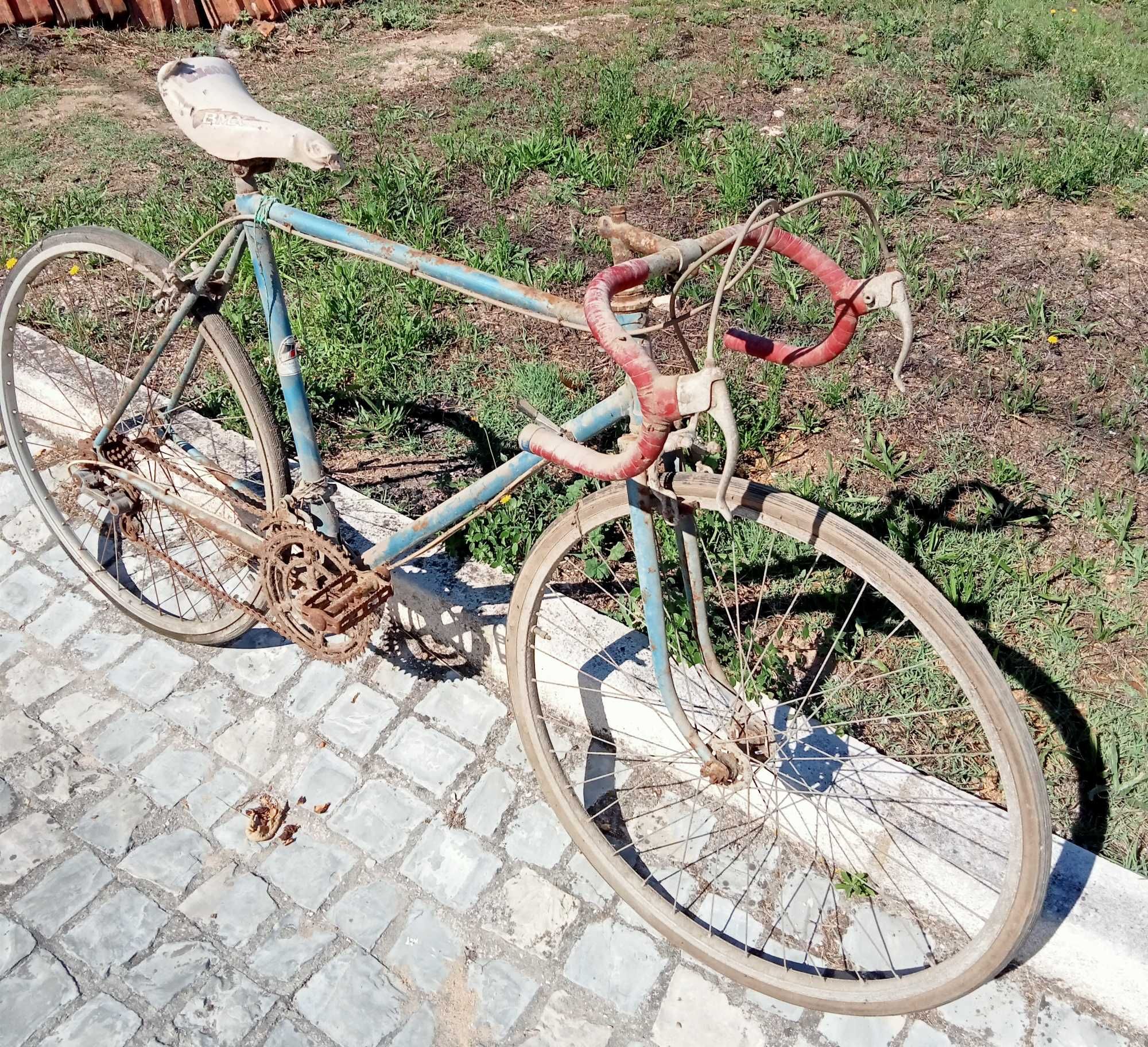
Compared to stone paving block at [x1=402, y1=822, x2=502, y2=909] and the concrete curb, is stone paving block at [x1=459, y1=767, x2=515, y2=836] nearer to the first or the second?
stone paving block at [x1=402, y1=822, x2=502, y2=909]

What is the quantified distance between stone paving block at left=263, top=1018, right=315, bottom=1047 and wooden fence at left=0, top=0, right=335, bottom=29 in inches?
284

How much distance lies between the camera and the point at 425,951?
2588 mm

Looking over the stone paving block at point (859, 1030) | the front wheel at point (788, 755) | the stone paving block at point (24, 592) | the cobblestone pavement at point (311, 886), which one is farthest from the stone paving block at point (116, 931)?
the stone paving block at point (859, 1030)

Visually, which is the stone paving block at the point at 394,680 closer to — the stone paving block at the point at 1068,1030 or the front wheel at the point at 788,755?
the front wheel at the point at 788,755

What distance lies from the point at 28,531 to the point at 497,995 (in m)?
2.48

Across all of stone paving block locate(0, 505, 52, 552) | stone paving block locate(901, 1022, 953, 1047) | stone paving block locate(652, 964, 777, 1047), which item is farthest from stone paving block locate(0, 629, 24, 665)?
stone paving block locate(901, 1022, 953, 1047)

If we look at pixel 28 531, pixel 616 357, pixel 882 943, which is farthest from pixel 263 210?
pixel 882 943

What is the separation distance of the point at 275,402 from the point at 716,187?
7.78 feet

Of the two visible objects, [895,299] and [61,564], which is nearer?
[895,299]

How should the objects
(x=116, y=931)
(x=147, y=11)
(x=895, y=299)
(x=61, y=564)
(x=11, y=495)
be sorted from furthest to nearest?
(x=147, y=11) → (x=11, y=495) → (x=61, y=564) → (x=116, y=931) → (x=895, y=299)

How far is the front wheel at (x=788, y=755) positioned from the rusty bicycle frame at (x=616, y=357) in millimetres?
110

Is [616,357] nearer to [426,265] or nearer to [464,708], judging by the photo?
[426,265]

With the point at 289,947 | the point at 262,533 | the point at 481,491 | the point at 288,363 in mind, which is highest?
the point at 288,363

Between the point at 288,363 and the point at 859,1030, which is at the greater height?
the point at 288,363
